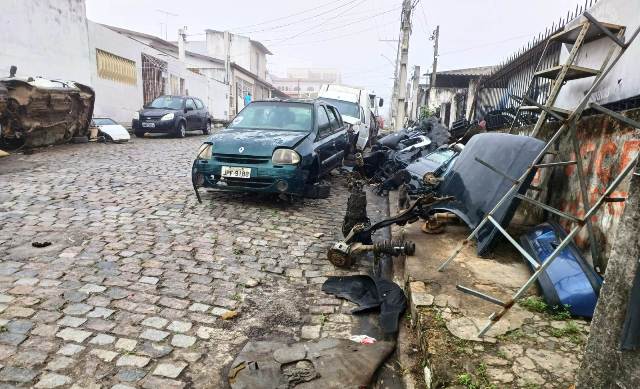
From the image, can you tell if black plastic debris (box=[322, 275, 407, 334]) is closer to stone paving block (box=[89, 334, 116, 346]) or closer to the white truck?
stone paving block (box=[89, 334, 116, 346])

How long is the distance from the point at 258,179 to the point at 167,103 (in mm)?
11585

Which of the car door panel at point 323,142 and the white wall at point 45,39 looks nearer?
the car door panel at point 323,142

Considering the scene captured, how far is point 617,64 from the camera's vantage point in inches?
167

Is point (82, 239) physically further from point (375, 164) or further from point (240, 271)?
point (375, 164)

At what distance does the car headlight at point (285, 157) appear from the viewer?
5.92 metres

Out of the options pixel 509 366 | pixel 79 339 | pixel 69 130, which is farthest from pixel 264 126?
pixel 69 130

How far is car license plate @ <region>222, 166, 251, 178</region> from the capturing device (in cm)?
589

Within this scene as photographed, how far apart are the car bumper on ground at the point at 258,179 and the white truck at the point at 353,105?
21.3 ft

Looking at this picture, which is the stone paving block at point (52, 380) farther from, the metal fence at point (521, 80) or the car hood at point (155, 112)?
the car hood at point (155, 112)

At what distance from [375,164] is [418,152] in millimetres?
1046

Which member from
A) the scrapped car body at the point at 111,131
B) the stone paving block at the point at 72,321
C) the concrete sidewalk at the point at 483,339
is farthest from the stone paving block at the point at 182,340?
the scrapped car body at the point at 111,131

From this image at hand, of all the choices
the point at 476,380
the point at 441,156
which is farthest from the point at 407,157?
the point at 476,380

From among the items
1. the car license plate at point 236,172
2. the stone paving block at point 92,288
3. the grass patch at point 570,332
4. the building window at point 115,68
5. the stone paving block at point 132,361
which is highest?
the building window at point 115,68

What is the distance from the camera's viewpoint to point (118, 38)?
16.9 meters
